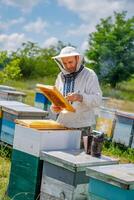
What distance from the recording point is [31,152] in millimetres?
3807

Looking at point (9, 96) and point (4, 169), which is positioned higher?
point (9, 96)

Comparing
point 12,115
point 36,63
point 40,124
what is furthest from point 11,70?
point 36,63

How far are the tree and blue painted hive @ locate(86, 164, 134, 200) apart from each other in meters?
34.0

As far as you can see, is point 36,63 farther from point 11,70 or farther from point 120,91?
point 11,70

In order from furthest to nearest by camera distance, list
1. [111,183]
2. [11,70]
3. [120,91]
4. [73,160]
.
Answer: [120,91], [11,70], [73,160], [111,183]

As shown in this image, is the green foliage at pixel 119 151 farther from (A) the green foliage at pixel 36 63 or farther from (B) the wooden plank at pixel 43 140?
(A) the green foliage at pixel 36 63

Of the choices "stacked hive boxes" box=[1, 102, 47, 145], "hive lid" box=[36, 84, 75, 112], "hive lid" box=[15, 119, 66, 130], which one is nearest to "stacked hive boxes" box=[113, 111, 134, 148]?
"stacked hive boxes" box=[1, 102, 47, 145]

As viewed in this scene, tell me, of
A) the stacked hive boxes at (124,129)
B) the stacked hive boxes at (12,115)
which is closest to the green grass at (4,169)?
the stacked hive boxes at (12,115)

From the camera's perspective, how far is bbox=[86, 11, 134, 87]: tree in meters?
37.7

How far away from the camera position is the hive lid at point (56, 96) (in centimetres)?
371

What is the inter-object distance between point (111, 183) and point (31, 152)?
3.25 feet

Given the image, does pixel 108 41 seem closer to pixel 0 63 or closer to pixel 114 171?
pixel 0 63

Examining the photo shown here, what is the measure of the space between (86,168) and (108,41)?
122ft

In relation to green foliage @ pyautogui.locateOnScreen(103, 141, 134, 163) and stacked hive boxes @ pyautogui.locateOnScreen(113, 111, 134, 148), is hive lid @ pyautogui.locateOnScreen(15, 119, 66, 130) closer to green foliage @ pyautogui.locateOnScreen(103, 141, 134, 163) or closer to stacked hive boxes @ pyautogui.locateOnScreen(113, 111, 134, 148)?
green foliage @ pyautogui.locateOnScreen(103, 141, 134, 163)
